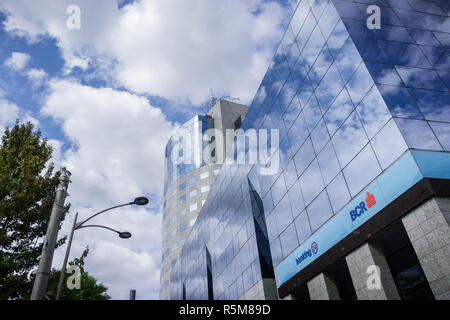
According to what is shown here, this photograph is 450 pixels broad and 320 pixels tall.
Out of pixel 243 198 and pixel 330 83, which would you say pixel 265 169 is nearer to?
pixel 243 198

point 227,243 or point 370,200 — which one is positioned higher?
point 227,243

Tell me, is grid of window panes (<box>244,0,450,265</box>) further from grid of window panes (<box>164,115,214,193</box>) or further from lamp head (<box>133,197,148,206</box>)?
grid of window panes (<box>164,115,214,193</box>)

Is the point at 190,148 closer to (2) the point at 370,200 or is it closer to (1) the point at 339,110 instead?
(1) the point at 339,110

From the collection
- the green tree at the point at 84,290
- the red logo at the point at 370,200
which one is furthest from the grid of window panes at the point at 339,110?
the green tree at the point at 84,290

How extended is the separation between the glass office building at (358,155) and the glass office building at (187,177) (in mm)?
58291

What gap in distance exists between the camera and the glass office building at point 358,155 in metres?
11.4

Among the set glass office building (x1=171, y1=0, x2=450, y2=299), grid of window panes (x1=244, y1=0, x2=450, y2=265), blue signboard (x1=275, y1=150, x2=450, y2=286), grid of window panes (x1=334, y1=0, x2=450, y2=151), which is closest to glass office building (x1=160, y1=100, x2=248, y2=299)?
glass office building (x1=171, y1=0, x2=450, y2=299)

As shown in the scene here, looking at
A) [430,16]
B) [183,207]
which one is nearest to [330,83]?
[430,16]

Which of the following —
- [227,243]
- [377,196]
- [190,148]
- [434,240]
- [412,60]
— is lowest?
[434,240]

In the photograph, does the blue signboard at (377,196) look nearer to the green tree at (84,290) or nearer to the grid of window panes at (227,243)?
the grid of window panes at (227,243)

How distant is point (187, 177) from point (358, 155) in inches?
2941

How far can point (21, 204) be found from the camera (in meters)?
15.8

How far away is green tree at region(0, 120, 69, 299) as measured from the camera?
600 inches

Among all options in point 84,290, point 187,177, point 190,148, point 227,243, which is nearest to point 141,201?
point 227,243
